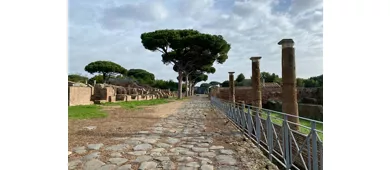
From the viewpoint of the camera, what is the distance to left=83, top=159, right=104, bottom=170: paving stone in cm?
295

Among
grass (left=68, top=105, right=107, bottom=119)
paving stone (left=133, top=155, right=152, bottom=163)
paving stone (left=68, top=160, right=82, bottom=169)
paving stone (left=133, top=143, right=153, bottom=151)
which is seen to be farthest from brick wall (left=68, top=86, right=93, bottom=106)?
paving stone (left=133, top=155, right=152, bottom=163)

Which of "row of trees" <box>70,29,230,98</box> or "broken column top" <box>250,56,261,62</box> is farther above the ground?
"row of trees" <box>70,29,230,98</box>

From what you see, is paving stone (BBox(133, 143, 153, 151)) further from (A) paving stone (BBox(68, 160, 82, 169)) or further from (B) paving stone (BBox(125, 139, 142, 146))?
(A) paving stone (BBox(68, 160, 82, 169))

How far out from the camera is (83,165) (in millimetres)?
3023

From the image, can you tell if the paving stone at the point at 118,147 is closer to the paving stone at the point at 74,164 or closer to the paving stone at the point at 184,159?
the paving stone at the point at 74,164

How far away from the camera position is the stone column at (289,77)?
5148 millimetres

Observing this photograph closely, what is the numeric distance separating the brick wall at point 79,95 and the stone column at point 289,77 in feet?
27.3

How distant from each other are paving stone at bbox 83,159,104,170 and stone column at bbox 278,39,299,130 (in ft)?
12.0

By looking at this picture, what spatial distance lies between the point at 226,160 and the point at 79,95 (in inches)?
378

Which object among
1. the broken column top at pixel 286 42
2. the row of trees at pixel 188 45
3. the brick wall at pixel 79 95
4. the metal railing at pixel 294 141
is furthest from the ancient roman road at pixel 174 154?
the row of trees at pixel 188 45
